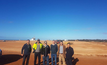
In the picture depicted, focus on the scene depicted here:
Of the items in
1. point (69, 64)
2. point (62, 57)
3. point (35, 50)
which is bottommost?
point (69, 64)

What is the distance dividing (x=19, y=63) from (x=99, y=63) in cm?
690

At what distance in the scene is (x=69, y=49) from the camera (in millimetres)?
5594

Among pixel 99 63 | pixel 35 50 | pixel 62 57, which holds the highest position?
pixel 35 50

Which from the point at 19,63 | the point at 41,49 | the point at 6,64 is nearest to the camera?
the point at 41,49

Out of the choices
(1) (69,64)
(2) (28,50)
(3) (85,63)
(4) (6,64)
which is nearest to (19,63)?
(4) (6,64)

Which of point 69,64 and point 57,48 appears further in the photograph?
point 57,48

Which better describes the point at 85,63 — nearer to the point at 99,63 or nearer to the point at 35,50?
the point at 99,63

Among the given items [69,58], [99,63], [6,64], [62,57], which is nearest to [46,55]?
[62,57]

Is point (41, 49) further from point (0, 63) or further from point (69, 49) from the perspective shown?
point (0, 63)

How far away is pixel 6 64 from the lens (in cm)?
683

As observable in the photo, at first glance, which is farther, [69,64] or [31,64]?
[31,64]

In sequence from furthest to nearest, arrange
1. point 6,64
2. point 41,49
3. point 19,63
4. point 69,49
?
point 19,63
point 6,64
point 41,49
point 69,49

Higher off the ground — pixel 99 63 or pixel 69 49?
pixel 69 49

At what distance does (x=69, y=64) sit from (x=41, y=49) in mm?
2138
